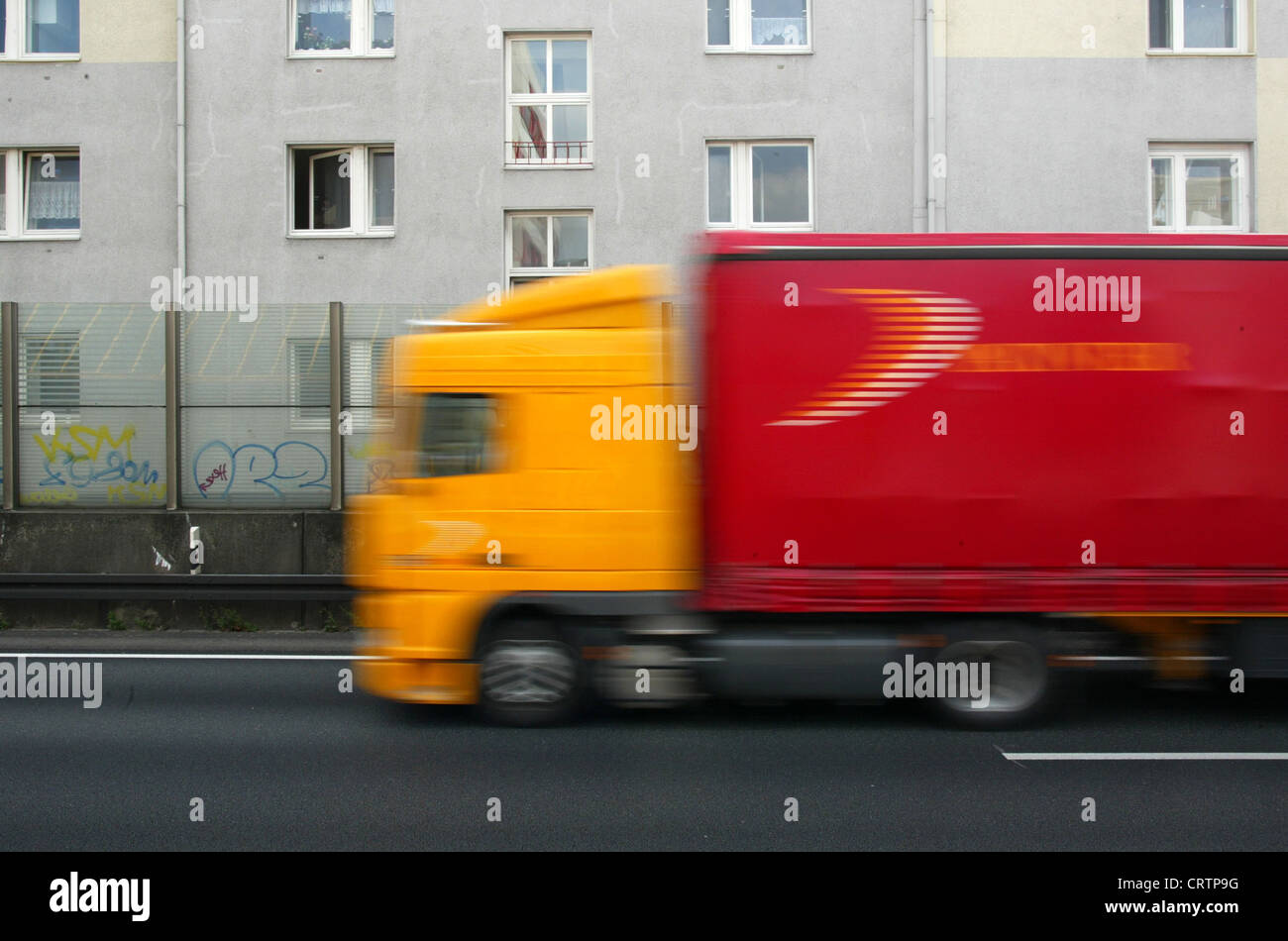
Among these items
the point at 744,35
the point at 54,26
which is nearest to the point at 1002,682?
the point at 744,35

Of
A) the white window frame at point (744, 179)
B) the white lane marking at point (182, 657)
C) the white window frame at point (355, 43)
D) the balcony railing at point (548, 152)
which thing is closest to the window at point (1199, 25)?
the white window frame at point (744, 179)

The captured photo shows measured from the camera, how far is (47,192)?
16000 mm

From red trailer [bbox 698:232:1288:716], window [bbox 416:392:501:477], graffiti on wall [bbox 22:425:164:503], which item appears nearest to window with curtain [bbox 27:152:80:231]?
graffiti on wall [bbox 22:425:164:503]

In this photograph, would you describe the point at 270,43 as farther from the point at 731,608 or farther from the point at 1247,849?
the point at 1247,849

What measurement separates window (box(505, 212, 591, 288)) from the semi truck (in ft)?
30.1

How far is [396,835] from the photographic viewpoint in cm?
489

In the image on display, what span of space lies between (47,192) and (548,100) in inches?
294

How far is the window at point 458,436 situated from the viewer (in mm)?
6633

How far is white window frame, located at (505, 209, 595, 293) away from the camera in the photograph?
15.6 metres

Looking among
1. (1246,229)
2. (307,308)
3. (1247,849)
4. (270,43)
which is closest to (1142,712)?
(1247,849)

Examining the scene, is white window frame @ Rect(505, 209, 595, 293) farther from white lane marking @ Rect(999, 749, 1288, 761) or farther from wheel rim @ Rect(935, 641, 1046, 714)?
white lane marking @ Rect(999, 749, 1288, 761)

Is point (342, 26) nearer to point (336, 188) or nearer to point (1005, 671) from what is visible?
point (336, 188)

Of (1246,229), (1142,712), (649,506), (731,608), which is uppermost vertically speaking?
(1246,229)
